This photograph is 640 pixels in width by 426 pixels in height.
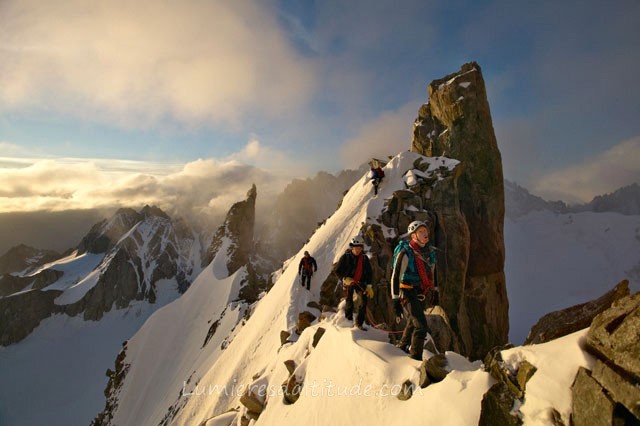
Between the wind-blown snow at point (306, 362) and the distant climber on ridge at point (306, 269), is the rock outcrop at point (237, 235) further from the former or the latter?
the distant climber on ridge at point (306, 269)

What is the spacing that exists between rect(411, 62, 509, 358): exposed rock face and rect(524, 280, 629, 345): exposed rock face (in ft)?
45.3

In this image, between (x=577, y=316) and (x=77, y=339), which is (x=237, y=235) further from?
(x=77, y=339)

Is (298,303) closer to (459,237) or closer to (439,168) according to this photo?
(459,237)


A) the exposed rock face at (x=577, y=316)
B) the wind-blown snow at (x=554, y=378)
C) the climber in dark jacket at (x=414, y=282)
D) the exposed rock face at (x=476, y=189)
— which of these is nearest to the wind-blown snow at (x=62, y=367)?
the exposed rock face at (x=476, y=189)

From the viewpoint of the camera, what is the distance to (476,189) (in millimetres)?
32188

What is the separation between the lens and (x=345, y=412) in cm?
776

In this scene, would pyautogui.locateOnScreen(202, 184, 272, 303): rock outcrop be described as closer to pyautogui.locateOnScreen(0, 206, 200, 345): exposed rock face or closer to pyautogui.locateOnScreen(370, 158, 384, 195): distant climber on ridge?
pyautogui.locateOnScreen(370, 158, 384, 195): distant climber on ridge

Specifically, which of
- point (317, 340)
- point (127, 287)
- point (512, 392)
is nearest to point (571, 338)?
point (512, 392)

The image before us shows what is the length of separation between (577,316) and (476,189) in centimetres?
2294

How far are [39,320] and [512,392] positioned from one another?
221094mm

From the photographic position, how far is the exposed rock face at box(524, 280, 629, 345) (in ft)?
27.5

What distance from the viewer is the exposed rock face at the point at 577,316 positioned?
27.5ft

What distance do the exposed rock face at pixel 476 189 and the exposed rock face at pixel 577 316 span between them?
13797mm

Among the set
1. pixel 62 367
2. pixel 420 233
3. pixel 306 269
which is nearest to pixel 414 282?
pixel 420 233
